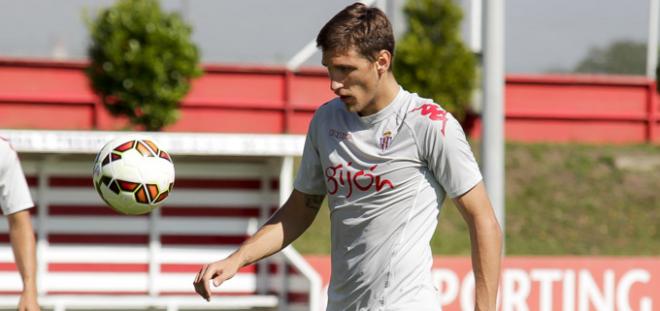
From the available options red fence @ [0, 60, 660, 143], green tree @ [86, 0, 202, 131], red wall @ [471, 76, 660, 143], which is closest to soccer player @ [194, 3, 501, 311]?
green tree @ [86, 0, 202, 131]

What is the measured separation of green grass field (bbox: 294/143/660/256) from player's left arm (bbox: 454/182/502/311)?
1359cm

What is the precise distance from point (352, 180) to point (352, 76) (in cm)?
43

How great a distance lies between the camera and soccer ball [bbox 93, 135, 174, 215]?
5.78 m

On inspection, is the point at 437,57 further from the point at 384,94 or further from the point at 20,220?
the point at 384,94

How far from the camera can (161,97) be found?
22203mm

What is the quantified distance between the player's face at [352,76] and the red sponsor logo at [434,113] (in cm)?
19

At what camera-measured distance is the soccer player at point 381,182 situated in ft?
14.7

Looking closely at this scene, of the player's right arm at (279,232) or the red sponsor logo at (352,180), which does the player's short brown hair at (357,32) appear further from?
the player's right arm at (279,232)

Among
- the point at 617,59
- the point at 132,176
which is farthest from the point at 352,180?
the point at 617,59

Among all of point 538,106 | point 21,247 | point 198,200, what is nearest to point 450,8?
point 538,106

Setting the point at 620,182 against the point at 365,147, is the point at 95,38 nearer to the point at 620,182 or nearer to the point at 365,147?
the point at 620,182

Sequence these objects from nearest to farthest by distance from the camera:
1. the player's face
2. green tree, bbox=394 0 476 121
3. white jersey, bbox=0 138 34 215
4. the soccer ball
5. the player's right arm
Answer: the player's face < the player's right arm < the soccer ball < white jersey, bbox=0 138 34 215 < green tree, bbox=394 0 476 121

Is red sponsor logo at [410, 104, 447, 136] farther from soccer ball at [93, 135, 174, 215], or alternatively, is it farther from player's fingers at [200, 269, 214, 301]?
soccer ball at [93, 135, 174, 215]

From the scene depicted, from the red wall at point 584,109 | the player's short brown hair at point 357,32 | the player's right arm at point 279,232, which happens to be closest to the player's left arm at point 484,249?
the player's short brown hair at point 357,32
